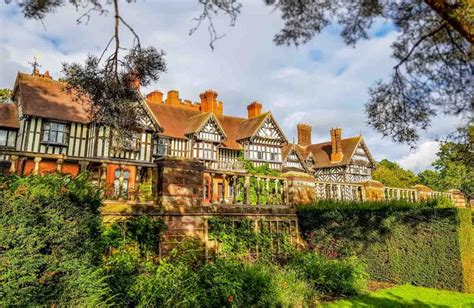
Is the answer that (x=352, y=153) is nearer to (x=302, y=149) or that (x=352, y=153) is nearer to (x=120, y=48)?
(x=302, y=149)

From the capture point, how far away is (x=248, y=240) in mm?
8008

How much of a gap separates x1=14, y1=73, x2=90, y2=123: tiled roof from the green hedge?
15964 millimetres

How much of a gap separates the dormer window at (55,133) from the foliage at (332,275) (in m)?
17.7

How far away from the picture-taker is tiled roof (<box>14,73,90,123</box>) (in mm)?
19469

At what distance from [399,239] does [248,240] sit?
3.98 meters

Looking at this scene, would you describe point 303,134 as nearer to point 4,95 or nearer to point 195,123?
point 195,123

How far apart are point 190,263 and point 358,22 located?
5343mm

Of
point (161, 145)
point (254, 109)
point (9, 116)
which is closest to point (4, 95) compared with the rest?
point (9, 116)

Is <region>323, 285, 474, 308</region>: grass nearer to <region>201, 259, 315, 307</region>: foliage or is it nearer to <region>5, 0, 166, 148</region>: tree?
<region>201, 259, 315, 307</region>: foliage

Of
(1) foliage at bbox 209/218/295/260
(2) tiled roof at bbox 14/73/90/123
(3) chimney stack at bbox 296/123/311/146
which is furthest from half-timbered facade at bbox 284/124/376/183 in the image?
(1) foliage at bbox 209/218/295/260

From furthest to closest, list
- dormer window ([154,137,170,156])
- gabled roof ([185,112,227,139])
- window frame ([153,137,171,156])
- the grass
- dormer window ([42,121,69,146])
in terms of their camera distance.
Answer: gabled roof ([185,112,227,139]) < dormer window ([154,137,170,156]) < window frame ([153,137,171,156]) < dormer window ([42,121,69,146]) < the grass

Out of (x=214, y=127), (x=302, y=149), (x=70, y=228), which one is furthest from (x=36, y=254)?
(x=302, y=149)

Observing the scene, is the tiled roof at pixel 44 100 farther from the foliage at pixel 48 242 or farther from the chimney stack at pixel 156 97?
the foliage at pixel 48 242


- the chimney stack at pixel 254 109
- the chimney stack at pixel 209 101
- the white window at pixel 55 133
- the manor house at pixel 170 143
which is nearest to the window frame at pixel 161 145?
the manor house at pixel 170 143
